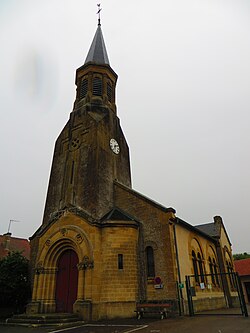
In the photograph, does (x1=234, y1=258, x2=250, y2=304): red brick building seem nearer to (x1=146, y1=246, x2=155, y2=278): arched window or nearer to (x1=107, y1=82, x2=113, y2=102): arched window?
(x1=146, y1=246, x2=155, y2=278): arched window

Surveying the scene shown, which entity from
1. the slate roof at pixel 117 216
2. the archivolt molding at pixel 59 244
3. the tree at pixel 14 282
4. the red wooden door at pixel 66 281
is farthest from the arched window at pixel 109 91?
the tree at pixel 14 282

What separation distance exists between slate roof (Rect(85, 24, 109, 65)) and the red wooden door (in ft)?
60.9

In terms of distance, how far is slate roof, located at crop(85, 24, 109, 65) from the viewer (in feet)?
91.2

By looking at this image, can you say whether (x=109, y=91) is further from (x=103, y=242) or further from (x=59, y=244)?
(x=103, y=242)

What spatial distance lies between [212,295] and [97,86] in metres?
20.8

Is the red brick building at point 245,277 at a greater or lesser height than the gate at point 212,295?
greater

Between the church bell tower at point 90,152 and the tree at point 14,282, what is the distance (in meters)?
3.43

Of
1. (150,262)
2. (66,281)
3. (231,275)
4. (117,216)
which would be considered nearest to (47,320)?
(66,281)

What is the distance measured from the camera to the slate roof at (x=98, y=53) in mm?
27789

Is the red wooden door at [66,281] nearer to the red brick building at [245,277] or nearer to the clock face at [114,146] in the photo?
the clock face at [114,146]

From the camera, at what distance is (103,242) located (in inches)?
648

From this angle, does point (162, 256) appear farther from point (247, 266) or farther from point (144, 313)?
point (247, 266)

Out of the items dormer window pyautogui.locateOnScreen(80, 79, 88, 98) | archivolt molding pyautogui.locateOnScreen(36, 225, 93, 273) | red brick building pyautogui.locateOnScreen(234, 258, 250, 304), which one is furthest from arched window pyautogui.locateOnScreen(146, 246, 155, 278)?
red brick building pyautogui.locateOnScreen(234, 258, 250, 304)

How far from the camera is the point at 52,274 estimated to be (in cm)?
1758
